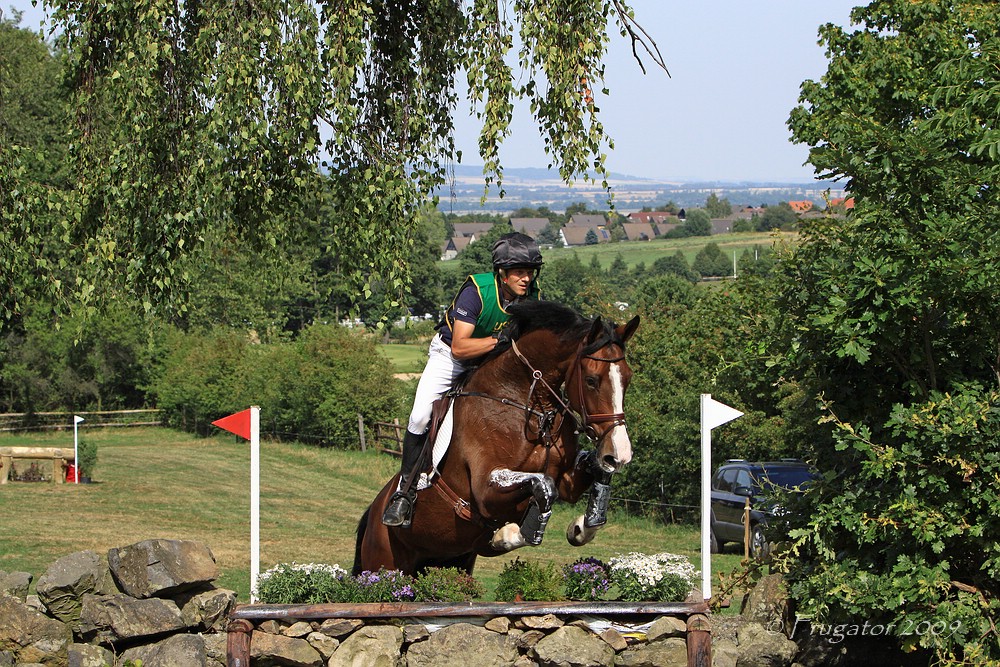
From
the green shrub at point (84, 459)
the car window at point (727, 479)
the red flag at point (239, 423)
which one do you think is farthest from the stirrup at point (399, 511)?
the green shrub at point (84, 459)

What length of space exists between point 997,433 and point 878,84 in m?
4.61

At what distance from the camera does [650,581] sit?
5.84 meters

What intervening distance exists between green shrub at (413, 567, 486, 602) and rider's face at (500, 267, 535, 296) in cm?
157

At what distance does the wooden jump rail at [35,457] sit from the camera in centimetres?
2148

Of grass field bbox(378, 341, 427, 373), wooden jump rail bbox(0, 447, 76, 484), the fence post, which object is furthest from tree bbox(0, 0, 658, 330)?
grass field bbox(378, 341, 427, 373)

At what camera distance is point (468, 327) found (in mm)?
6059

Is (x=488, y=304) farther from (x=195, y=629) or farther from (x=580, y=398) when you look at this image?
(x=195, y=629)

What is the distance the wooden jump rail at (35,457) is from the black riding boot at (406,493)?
1750cm

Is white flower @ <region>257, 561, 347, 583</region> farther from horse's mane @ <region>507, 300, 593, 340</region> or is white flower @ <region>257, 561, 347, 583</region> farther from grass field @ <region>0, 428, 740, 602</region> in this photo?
grass field @ <region>0, 428, 740, 602</region>

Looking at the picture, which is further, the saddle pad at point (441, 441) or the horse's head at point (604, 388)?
the saddle pad at point (441, 441)

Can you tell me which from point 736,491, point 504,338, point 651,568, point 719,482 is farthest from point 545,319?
point 719,482

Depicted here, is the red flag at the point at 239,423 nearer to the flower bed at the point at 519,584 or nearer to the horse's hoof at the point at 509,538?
the flower bed at the point at 519,584

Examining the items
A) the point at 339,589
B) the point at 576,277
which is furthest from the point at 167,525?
the point at 576,277

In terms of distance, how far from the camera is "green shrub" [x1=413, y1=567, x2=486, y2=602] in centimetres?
584
